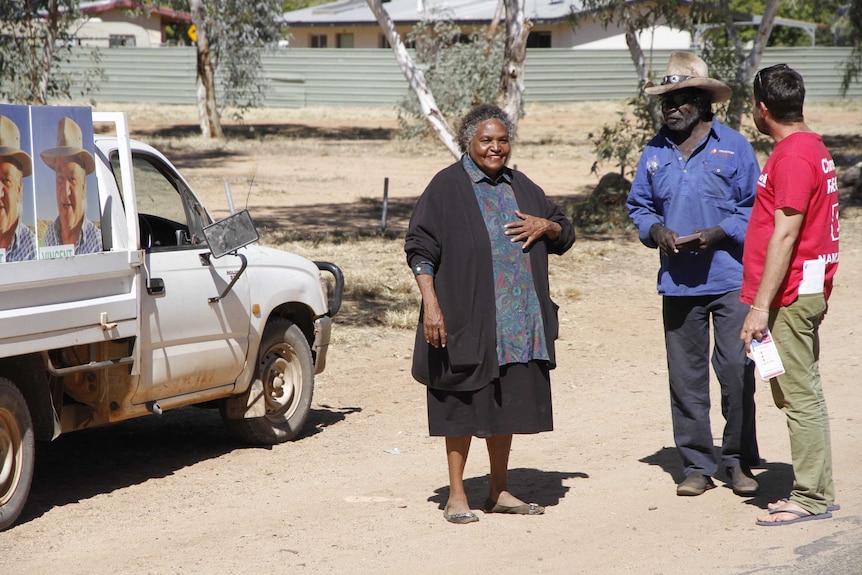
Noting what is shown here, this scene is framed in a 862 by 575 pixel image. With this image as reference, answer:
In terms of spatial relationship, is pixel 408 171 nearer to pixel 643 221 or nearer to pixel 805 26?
pixel 643 221

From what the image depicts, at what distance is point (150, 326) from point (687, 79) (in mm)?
3166

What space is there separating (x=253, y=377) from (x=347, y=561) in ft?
7.78

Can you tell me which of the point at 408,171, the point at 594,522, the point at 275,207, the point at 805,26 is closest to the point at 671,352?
the point at 594,522

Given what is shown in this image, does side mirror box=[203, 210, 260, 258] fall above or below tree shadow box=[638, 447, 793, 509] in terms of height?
above

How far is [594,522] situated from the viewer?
5.59 meters

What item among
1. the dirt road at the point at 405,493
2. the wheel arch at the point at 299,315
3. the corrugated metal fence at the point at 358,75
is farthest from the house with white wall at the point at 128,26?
the wheel arch at the point at 299,315

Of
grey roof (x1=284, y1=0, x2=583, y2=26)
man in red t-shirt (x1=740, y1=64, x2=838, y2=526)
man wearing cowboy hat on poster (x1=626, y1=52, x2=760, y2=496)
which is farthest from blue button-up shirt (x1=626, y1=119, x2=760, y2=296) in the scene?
grey roof (x1=284, y1=0, x2=583, y2=26)

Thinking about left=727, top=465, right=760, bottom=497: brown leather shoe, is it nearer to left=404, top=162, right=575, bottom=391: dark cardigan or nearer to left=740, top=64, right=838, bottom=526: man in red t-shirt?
left=740, top=64, right=838, bottom=526: man in red t-shirt

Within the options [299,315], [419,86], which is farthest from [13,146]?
[419,86]

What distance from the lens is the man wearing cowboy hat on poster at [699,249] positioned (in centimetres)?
574

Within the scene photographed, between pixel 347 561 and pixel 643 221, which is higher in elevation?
pixel 643 221

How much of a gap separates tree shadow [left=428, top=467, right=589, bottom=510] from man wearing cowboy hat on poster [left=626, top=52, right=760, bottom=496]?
2.23 ft

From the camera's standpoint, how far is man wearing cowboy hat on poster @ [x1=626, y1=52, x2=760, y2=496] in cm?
574

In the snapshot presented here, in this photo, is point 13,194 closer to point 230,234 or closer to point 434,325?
point 230,234
